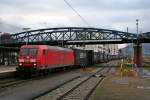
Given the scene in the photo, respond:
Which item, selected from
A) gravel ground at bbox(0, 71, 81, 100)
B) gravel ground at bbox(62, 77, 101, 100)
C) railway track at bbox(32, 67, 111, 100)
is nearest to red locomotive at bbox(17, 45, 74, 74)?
gravel ground at bbox(0, 71, 81, 100)

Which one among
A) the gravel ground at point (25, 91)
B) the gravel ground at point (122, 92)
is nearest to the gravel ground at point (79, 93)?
the gravel ground at point (122, 92)

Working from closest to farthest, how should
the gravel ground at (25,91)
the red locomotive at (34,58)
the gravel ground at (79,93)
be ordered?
1. the gravel ground at (25,91)
2. the gravel ground at (79,93)
3. the red locomotive at (34,58)

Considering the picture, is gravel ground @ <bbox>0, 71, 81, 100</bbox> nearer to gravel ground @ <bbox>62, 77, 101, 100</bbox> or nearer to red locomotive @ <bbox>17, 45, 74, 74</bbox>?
gravel ground @ <bbox>62, 77, 101, 100</bbox>

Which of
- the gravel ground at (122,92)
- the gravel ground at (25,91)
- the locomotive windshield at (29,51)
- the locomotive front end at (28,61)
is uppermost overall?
the locomotive windshield at (29,51)

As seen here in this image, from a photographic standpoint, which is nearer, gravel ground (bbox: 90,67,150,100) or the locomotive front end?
gravel ground (bbox: 90,67,150,100)

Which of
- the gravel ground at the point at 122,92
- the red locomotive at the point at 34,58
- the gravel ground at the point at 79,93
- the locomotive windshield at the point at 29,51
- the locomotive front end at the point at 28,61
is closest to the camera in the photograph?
the gravel ground at the point at 79,93

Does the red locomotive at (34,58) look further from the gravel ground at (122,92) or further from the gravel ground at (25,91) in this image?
the gravel ground at (122,92)

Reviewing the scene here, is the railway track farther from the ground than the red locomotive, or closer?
closer

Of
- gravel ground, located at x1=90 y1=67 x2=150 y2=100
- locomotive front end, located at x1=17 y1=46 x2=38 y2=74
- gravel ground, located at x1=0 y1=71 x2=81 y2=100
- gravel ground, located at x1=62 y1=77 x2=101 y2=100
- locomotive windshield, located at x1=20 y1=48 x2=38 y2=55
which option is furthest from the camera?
locomotive windshield, located at x1=20 y1=48 x2=38 y2=55

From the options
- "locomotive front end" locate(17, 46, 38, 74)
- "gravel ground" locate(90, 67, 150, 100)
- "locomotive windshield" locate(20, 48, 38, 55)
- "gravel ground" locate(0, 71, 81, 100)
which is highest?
"locomotive windshield" locate(20, 48, 38, 55)

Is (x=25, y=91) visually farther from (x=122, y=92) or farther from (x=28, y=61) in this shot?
(x=28, y=61)

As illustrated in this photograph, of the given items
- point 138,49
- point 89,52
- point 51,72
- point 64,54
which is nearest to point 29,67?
point 51,72

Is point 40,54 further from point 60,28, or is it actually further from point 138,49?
point 60,28

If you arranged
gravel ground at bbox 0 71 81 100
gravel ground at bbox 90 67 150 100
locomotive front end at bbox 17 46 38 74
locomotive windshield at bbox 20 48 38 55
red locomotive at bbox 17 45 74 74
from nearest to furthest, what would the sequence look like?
gravel ground at bbox 0 71 81 100
gravel ground at bbox 90 67 150 100
locomotive front end at bbox 17 46 38 74
red locomotive at bbox 17 45 74 74
locomotive windshield at bbox 20 48 38 55
